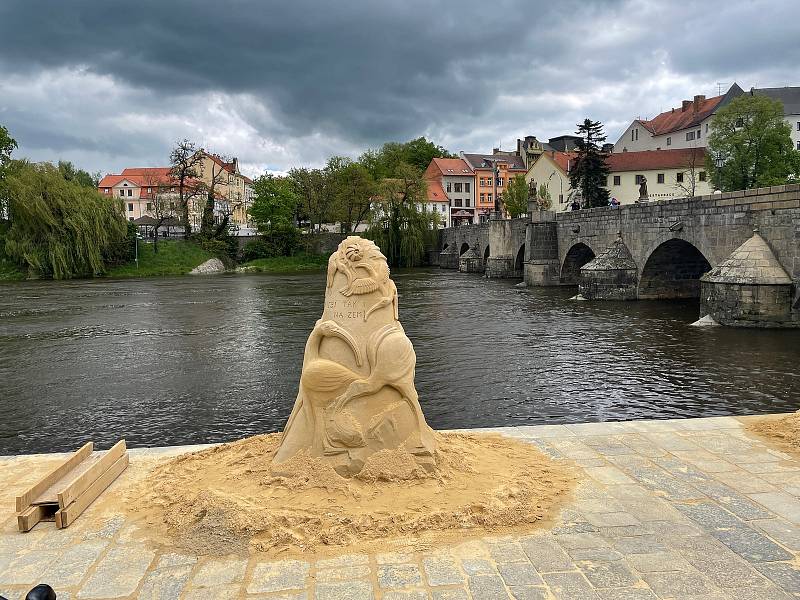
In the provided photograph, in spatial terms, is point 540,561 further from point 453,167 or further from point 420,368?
point 453,167

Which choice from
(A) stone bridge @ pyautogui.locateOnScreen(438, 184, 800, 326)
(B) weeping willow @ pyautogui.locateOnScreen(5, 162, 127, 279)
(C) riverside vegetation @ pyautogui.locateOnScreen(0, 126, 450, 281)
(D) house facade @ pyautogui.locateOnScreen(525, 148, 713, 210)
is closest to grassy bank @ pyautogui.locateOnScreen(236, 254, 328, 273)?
(C) riverside vegetation @ pyautogui.locateOnScreen(0, 126, 450, 281)

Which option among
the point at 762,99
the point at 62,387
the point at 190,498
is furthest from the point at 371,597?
the point at 762,99

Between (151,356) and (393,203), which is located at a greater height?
(393,203)

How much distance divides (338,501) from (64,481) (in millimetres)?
2582

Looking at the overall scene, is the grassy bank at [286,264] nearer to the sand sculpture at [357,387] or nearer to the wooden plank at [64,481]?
the wooden plank at [64,481]

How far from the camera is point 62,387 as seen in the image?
13461 mm

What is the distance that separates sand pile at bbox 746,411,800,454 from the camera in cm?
734

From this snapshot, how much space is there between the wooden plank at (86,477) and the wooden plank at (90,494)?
0.03 m

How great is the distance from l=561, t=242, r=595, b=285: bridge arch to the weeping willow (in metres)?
33.6

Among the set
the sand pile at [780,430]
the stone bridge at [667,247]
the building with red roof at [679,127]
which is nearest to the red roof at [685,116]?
the building with red roof at [679,127]

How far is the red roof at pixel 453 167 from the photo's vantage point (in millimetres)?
79938

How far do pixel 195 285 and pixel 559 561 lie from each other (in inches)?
1551

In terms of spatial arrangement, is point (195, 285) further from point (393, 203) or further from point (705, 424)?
point (705, 424)

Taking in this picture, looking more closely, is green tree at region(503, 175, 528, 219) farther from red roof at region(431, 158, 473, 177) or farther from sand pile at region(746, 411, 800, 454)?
sand pile at region(746, 411, 800, 454)
